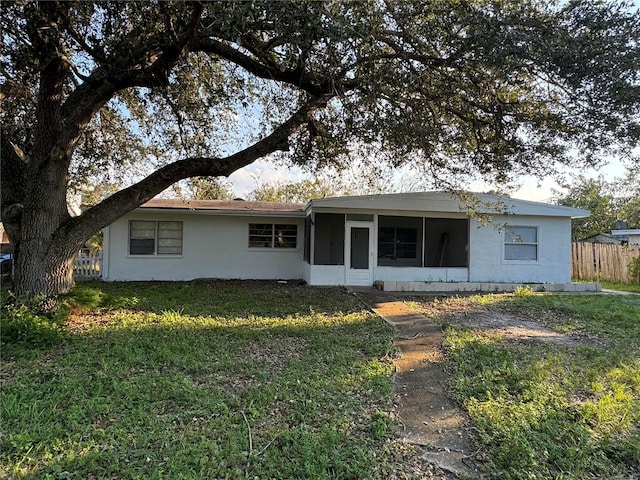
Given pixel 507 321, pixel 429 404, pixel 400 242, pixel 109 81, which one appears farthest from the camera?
pixel 400 242

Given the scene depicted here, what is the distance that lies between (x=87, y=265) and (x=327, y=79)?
1141 cm

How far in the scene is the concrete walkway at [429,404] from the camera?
119 inches

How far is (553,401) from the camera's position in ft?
12.6

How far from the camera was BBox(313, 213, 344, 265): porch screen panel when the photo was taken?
12102 millimetres

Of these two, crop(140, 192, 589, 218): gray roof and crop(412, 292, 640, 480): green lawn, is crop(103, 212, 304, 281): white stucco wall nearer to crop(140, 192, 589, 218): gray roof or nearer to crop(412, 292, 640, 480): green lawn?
crop(140, 192, 589, 218): gray roof

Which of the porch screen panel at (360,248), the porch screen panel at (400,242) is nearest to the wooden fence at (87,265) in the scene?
the porch screen panel at (360,248)

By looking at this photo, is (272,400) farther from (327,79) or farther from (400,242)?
(400,242)

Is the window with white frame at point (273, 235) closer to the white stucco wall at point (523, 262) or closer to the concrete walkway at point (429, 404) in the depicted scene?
the white stucco wall at point (523, 262)

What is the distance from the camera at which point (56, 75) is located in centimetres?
665

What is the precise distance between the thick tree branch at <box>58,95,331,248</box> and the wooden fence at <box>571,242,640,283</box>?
14.7m

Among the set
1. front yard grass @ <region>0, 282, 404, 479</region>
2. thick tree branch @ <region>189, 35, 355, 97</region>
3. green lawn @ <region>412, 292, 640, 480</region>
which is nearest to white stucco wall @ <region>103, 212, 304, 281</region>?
front yard grass @ <region>0, 282, 404, 479</region>

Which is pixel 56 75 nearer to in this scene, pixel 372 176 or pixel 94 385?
pixel 94 385

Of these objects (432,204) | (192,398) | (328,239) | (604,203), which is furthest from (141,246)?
(604,203)

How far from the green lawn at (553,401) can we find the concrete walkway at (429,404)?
15 cm
